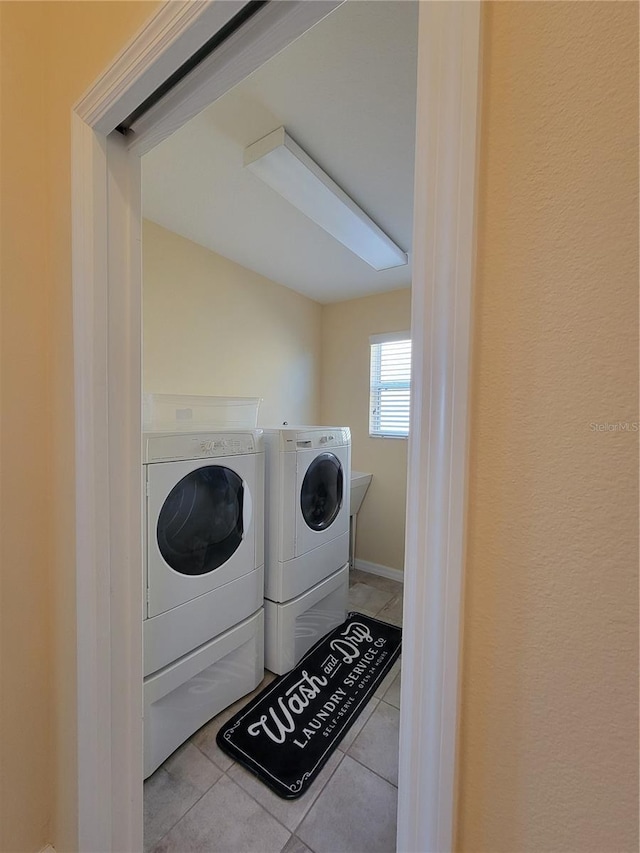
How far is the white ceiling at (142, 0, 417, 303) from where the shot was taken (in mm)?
938

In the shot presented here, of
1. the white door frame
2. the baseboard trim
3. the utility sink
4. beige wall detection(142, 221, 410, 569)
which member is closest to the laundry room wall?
beige wall detection(142, 221, 410, 569)

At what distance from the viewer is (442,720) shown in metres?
0.37

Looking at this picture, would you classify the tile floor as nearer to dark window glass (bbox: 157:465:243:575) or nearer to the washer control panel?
dark window glass (bbox: 157:465:243:575)

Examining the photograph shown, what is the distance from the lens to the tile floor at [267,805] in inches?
42.1

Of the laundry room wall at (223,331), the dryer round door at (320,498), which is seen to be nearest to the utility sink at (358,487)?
the dryer round door at (320,498)

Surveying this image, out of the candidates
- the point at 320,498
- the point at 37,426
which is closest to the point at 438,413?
the point at 37,426

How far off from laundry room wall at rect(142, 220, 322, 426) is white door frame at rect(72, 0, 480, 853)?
44.7 inches

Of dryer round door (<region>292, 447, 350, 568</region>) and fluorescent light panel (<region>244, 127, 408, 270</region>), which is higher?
fluorescent light panel (<region>244, 127, 408, 270</region>)

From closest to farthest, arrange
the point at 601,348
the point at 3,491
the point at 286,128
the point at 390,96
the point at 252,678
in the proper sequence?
the point at 601,348 < the point at 3,491 < the point at 390,96 < the point at 286,128 < the point at 252,678

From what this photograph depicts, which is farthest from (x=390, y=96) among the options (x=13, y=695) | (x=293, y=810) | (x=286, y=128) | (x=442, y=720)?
(x=293, y=810)

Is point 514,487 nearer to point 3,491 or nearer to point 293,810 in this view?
point 3,491

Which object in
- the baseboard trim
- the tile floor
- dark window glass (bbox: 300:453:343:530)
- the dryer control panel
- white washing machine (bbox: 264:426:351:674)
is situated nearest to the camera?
the tile floor

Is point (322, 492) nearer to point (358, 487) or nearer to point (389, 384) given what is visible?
point (358, 487)

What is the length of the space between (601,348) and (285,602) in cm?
178
